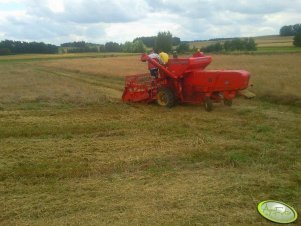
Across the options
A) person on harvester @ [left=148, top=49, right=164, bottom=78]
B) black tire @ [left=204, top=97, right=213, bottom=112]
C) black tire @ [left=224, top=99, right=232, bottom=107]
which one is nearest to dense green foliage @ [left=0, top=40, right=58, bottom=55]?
person on harvester @ [left=148, top=49, right=164, bottom=78]

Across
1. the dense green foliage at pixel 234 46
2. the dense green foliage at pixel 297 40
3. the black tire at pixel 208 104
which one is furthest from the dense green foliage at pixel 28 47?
the black tire at pixel 208 104

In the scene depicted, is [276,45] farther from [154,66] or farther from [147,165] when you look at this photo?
[147,165]

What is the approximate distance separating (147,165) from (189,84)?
548 cm

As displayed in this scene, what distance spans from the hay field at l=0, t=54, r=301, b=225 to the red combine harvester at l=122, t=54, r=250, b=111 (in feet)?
1.70

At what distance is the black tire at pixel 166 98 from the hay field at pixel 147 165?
0.55 metres

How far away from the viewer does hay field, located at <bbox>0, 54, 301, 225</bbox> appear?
4.78 metres

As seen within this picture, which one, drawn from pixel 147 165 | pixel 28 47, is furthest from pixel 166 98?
pixel 28 47

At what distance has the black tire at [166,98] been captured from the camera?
1177cm

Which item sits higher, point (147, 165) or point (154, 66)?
point (154, 66)

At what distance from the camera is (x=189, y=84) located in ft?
37.7

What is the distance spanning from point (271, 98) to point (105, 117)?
628cm

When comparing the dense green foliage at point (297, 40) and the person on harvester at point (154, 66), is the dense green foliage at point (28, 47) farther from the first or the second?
the person on harvester at point (154, 66)

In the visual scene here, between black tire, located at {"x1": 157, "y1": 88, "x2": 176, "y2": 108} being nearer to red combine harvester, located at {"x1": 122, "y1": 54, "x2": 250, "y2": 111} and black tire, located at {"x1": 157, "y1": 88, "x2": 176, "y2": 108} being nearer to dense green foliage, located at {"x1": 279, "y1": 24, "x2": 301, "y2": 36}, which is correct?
red combine harvester, located at {"x1": 122, "y1": 54, "x2": 250, "y2": 111}

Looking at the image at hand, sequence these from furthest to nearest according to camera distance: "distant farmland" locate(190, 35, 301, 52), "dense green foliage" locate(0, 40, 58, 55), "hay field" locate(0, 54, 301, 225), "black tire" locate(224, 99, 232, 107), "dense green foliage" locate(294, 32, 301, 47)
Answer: "dense green foliage" locate(0, 40, 58, 55) < "dense green foliage" locate(294, 32, 301, 47) < "distant farmland" locate(190, 35, 301, 52) < "black tire" locate(224, 99, 232, 107) < "hay field" locate(0, 54, 301, 225)
